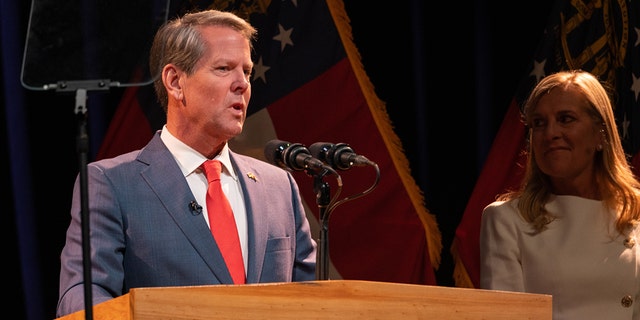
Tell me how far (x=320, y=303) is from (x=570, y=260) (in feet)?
4.98

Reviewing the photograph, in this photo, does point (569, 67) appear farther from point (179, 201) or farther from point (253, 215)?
point (179, 201)

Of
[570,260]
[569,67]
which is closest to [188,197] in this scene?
[570,260]

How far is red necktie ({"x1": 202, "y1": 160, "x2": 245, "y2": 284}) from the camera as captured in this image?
2.51 meters

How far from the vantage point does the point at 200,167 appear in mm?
2613

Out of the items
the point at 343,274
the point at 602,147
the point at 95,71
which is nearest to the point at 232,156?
the point at 95,71

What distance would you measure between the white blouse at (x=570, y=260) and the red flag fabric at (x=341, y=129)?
98 centimetres

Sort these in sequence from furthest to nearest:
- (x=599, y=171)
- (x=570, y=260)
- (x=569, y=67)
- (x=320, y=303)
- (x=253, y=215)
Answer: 1. (x=569, y=67)
2. (x=599, y=171)
3. (x=570, y=260)
4. (x=253, y=215)
5. (x=320, y=303)

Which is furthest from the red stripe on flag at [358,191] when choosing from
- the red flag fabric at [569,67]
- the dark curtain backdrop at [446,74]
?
the dark curtain backdrop at [446,74]

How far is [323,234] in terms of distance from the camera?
2318 millimetres

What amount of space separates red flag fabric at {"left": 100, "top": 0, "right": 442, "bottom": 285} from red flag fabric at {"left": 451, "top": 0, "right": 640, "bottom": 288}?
8.0 inches

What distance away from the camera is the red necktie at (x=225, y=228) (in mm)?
2510

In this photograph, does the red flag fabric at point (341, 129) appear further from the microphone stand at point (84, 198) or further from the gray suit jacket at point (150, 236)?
the microphone stand at point (84, 198)

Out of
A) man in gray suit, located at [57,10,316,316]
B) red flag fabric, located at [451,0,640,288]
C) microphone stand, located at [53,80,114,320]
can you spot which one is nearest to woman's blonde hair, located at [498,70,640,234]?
red flag fabric, located at [451,0,640,288]

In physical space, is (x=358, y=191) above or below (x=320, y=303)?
below
